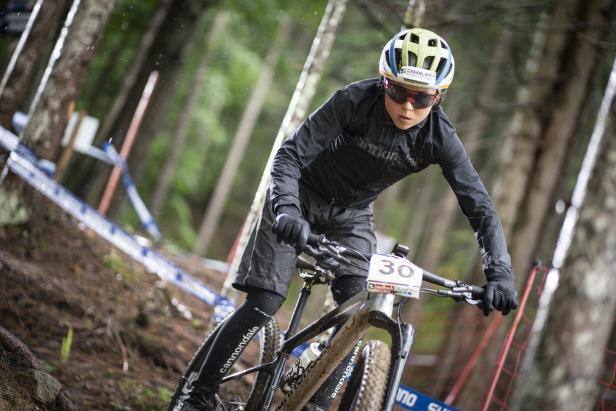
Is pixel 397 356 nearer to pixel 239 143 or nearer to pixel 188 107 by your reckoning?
pixel 188 107

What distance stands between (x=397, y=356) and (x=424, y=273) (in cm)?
42

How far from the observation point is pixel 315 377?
398cm

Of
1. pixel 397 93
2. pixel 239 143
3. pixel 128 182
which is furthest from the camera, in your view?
pixel 239 143

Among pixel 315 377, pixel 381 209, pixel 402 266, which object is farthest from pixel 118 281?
pixel 381 209

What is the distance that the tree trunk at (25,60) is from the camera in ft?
27.5

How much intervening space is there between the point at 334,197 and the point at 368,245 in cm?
38

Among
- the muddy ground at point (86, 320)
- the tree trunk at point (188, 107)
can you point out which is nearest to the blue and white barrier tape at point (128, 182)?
the muddy ground at point (86, 320)

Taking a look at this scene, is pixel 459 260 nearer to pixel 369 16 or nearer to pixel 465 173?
pixel 369 16

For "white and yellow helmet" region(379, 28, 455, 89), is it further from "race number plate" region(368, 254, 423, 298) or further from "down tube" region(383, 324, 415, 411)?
"down tube" region(383, 324, 415, 411)

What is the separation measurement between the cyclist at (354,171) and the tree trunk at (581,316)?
5.57ft

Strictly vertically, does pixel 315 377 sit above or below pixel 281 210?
below

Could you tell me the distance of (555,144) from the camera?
11109 mm

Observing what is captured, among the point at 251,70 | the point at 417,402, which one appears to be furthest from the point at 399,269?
the point at 251,70

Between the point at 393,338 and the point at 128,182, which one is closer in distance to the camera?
the point at 393,338
